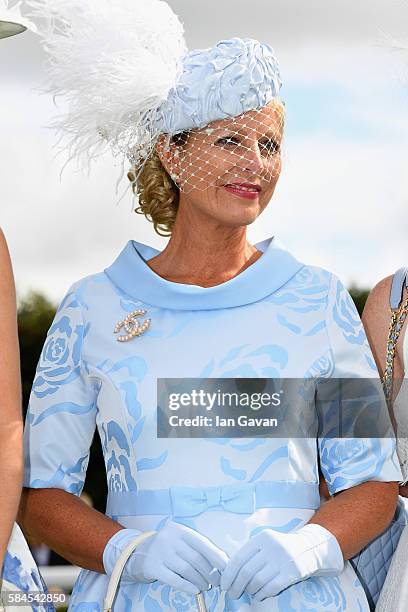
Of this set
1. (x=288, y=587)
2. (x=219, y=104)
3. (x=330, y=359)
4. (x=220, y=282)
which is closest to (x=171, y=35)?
(x=219, y=104)

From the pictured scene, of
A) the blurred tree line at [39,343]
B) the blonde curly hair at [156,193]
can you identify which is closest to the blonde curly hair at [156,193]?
the blonde curly hair at [156,193]

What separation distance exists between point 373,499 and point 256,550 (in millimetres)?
324

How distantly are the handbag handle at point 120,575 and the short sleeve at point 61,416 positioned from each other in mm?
257

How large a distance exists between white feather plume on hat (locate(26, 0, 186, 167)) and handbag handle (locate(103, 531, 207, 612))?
858 millimetres

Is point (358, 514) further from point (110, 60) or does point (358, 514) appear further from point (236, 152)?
point (110, 60)

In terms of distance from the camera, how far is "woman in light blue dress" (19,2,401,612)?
97.7 inches

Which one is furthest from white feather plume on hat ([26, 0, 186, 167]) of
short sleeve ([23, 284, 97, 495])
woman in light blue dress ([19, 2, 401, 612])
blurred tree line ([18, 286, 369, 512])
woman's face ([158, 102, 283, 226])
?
blurred tree line ([18, 286, 369, 512])

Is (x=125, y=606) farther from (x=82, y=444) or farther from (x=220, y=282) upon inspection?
(x=220, y=282)

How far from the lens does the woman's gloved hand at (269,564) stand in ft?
7.61

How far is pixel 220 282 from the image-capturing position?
268 cm

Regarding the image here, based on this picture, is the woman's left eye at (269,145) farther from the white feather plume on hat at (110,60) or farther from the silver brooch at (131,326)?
the silver brooch at (131,326)

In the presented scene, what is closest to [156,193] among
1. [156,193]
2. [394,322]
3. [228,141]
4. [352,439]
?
[156,193]

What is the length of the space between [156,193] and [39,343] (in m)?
10.9

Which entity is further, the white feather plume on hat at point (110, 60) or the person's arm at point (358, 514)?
the white feather plume on hat at point (110, 60)
